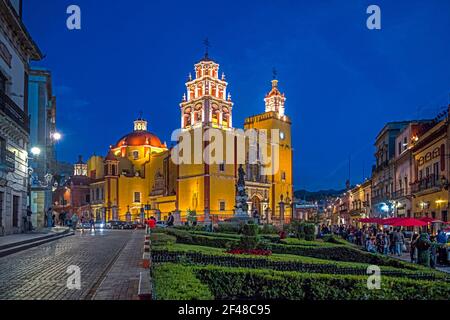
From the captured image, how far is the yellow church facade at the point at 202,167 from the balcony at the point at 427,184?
26356 millimetres

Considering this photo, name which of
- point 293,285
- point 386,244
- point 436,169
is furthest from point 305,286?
point 436,169

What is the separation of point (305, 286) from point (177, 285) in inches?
111

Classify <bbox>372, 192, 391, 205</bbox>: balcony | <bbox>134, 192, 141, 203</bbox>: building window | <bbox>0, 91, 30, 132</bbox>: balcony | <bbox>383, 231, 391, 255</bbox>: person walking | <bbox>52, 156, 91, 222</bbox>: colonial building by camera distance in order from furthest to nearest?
<bbox>52, 156, 91, 222</bbox>: colonial building → <bbox>134, 192, 141, 203</bbox>: building window → <bbox>372, 192, 391, 205</bbox>: balcony → <bbox>383, 231, 391, 255</bbox>: person walking → <bbox>0, 91, 30, 132</bbox>: balcony

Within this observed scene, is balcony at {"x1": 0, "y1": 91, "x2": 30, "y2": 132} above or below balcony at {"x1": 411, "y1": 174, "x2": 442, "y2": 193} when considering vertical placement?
above

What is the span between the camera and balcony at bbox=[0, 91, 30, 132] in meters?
21.4

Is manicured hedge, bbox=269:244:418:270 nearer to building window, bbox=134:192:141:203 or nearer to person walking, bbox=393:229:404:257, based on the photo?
person walking, bbox=393:229:404:257

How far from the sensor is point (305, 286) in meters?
9.73

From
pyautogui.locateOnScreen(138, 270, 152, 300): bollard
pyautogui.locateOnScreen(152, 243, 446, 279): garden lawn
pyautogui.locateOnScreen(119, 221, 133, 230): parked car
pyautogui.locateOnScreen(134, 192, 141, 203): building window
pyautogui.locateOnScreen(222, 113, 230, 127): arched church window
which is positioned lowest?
pyautogui.locateOnScreen(119, 221, 133, 230): parked car

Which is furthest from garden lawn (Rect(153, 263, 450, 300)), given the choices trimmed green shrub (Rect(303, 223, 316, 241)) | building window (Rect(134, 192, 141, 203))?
building window (Rect(134, 192, 141, 203))

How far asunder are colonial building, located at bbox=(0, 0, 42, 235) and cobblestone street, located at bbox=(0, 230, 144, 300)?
19.8ft

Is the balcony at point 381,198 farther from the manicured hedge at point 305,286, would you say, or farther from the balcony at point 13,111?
the manicured hedge at point 305,286

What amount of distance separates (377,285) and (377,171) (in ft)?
162
